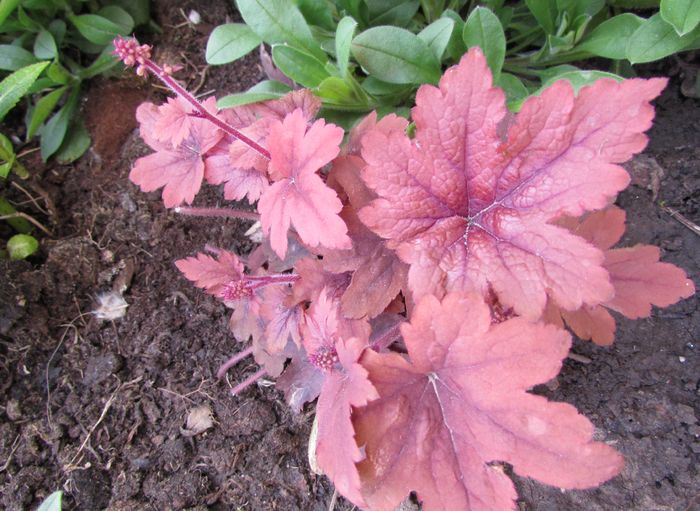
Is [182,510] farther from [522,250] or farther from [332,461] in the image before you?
[522,250]

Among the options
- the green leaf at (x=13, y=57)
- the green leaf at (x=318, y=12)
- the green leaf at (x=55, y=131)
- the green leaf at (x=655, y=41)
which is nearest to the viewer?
the green leaf at (x=655, y=41)

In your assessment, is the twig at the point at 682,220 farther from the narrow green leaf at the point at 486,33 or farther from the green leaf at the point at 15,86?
the green leaf at the point at 15,86

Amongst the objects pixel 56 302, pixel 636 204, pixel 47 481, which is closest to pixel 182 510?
pixel 47 481

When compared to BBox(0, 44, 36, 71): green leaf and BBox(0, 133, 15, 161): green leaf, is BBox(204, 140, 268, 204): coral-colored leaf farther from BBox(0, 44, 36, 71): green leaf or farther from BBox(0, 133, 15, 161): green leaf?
BBox(0, 44, 36, 71): green leaf

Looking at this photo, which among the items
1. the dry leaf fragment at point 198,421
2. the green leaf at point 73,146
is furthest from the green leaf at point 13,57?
the dry leaf fragment at point 198,421

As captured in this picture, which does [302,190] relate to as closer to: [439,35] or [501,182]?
[501,182]

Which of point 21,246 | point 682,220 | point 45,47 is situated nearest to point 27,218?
point 21,246

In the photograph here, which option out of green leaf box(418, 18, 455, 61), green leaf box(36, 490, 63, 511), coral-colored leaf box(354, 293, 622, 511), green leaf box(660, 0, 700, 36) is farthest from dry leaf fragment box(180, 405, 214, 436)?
green leaf box(660, 0, 700, 36)
